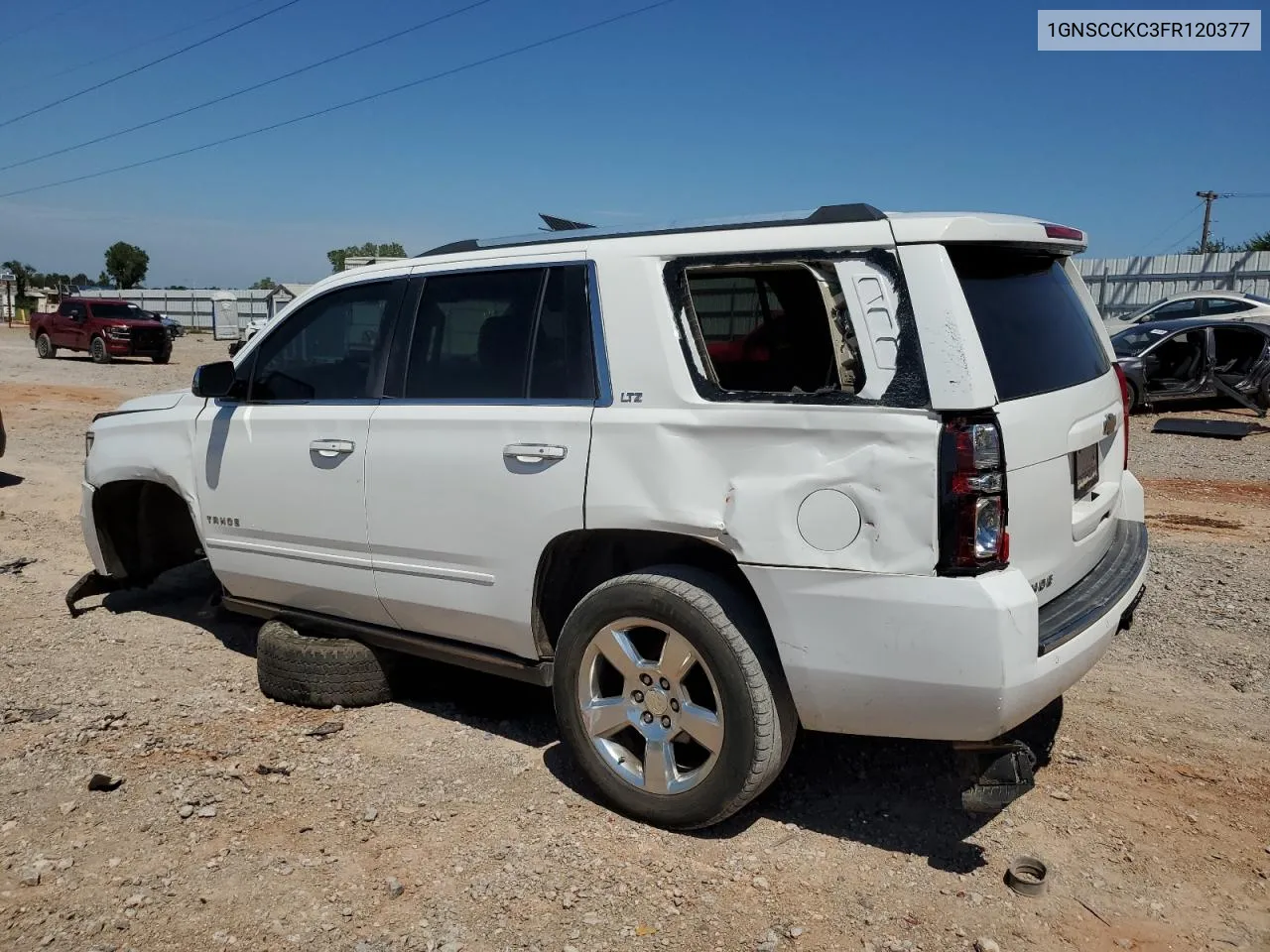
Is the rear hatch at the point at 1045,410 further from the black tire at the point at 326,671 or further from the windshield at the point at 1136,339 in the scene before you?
the windshield at the point at 1136,339

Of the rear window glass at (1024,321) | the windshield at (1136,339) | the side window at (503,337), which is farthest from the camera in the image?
the windshield at (1136,339)

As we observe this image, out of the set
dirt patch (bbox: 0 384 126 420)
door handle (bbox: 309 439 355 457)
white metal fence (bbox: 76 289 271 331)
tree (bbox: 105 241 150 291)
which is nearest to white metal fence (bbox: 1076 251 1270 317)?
dirt patch (bbox: 0 384 126 420)

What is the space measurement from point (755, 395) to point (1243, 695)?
294 cm

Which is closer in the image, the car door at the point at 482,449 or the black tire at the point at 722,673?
the black tire at the point at 722,673

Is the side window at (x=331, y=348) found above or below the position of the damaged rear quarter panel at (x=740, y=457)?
above

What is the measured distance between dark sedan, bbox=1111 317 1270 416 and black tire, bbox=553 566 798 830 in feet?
44.7

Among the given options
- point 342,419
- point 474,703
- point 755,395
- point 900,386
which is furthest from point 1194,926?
point 342,419

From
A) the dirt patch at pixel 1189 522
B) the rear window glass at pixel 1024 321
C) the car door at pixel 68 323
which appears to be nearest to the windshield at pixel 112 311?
the car door at pixel 68 323

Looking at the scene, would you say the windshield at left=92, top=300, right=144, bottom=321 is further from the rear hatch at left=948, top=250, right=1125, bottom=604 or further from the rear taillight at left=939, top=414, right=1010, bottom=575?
the rear taillight at left=939, top=414, right=1010, bottom=575

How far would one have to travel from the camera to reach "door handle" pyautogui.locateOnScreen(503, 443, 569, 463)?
3688 millimetres

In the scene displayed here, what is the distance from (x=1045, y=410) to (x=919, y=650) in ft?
2.83

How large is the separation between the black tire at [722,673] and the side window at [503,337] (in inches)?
29.2

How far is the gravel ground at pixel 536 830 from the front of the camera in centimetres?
308

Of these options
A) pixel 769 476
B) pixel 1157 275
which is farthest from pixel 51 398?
pixel 1157 275
